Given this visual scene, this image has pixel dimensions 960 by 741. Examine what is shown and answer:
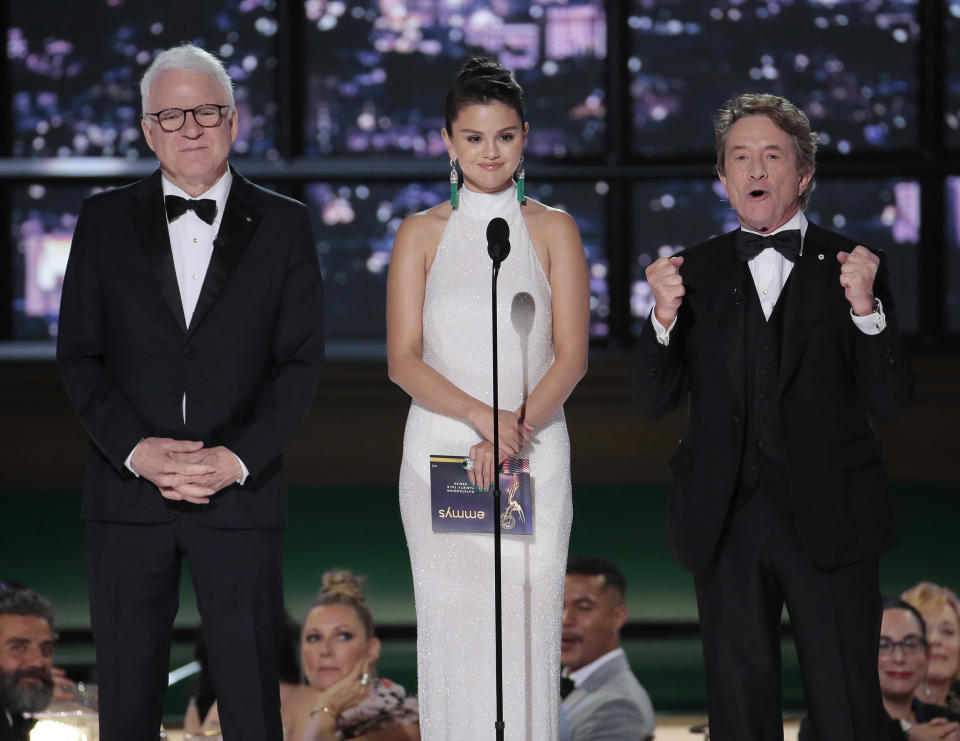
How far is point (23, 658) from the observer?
16.8 ft

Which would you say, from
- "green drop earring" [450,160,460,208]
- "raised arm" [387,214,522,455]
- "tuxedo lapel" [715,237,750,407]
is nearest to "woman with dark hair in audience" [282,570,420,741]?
"raised arm" [387,214,522,455]

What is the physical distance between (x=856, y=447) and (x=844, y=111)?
3100 millimetres

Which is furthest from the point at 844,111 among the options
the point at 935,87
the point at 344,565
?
the point at 344,565

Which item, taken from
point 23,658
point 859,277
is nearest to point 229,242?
point 859,277

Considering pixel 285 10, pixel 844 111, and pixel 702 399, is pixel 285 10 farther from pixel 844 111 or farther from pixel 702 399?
pixel 702 399

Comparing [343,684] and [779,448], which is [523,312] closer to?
[779,448]

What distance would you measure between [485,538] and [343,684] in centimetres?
144

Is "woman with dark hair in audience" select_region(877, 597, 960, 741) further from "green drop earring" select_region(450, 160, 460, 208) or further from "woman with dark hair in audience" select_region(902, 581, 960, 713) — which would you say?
"green drop earring" select_region(450, 160, 460, 208)

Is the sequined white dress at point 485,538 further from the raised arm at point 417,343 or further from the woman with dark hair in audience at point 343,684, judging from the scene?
the woman with dark hair in audience at point 343,684

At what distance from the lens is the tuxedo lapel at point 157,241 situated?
3.66 m

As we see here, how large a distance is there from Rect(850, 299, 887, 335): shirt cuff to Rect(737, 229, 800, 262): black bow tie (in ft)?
0.74

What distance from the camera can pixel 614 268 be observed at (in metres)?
6.32

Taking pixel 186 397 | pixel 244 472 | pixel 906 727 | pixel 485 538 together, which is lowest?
pixel 906 727

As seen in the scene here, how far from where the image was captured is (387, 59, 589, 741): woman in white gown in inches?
155
